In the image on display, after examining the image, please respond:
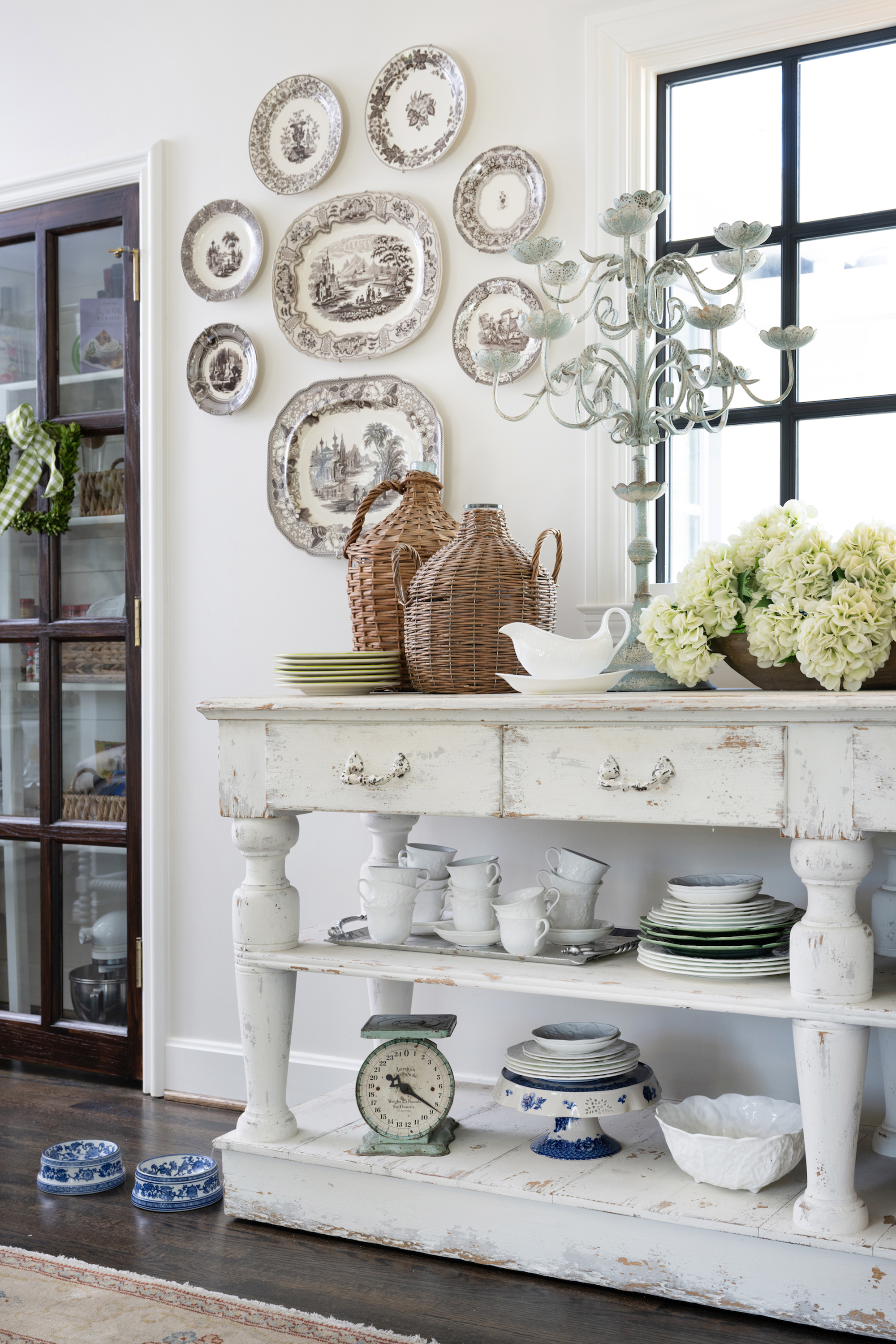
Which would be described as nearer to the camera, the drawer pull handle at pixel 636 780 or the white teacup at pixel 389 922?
the drawer pull handle at pixel 636 780

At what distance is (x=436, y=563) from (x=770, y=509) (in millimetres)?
586

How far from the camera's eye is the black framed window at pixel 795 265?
2.35m

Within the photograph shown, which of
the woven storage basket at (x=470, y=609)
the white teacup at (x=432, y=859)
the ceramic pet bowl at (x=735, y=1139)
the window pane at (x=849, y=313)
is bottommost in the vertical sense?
the ceramic pet bowl at (x=735, y=1139)

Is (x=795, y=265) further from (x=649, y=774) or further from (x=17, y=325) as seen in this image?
(x=17, y=325)

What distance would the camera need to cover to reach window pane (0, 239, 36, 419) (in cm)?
332

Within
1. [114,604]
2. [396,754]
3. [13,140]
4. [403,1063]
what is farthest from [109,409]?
[403,1063]

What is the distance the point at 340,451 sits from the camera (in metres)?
2.77

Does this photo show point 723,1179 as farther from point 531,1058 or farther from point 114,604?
point 114,604

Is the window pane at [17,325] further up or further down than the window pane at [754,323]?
further up

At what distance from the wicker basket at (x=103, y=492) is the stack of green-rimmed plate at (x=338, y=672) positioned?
109 cm

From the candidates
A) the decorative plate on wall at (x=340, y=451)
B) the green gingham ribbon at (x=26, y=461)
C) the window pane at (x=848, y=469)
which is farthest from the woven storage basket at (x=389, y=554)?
the green gingham ribbon at (x=26, y=461)

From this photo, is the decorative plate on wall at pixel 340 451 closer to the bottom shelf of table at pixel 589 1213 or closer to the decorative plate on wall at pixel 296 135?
the decorative plate on wall at pixel 296 135

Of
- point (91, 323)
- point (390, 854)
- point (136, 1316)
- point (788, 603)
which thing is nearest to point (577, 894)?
point (390, 854)

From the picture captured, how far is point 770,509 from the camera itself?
1.99 meters
